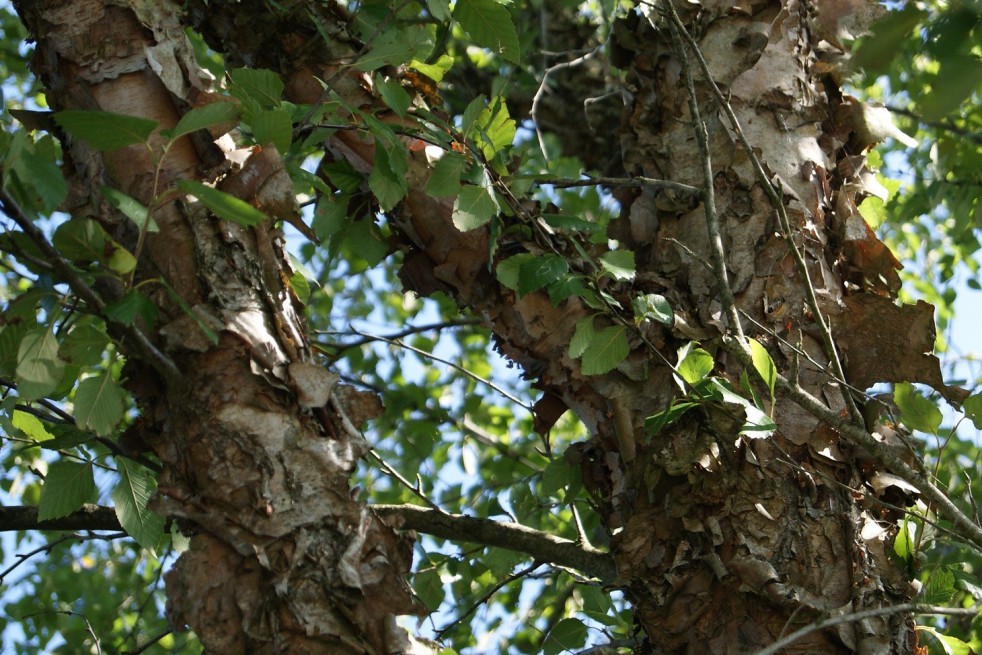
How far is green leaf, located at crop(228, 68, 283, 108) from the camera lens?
1.39 metres

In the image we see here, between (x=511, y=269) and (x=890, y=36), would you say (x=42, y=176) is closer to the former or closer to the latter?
(x=511, y=269)

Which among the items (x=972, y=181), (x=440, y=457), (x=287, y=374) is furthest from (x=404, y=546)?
(x=440, y=457)

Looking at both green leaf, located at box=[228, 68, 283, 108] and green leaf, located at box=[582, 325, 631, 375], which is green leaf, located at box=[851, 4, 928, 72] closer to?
green leaf, located at box=[582, 325, 631, 375]

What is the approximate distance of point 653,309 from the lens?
4.86 ft

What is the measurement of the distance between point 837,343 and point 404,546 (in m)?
0.92

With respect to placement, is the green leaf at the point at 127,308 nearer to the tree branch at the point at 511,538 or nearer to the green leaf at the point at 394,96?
the green leaf at the point at 394,96

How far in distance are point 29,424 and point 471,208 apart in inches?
38.7

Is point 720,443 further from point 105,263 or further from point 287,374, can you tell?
point 105,263

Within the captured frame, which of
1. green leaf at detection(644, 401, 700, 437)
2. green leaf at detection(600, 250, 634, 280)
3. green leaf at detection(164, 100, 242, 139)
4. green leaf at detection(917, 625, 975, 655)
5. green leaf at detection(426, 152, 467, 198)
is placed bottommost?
green leaf at detection(917, 625, 975, 655)

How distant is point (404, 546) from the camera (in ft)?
4.23

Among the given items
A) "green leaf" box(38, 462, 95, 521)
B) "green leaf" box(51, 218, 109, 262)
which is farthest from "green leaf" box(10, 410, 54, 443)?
"green leaf" box(51, 218, 109, 262)

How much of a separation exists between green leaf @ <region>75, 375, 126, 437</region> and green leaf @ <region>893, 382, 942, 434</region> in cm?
123

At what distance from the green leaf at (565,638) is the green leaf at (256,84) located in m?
1.25

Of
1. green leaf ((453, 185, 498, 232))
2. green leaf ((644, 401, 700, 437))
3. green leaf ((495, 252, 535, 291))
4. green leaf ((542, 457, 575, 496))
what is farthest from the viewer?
green leaf ((542, 457, 575, 496))
